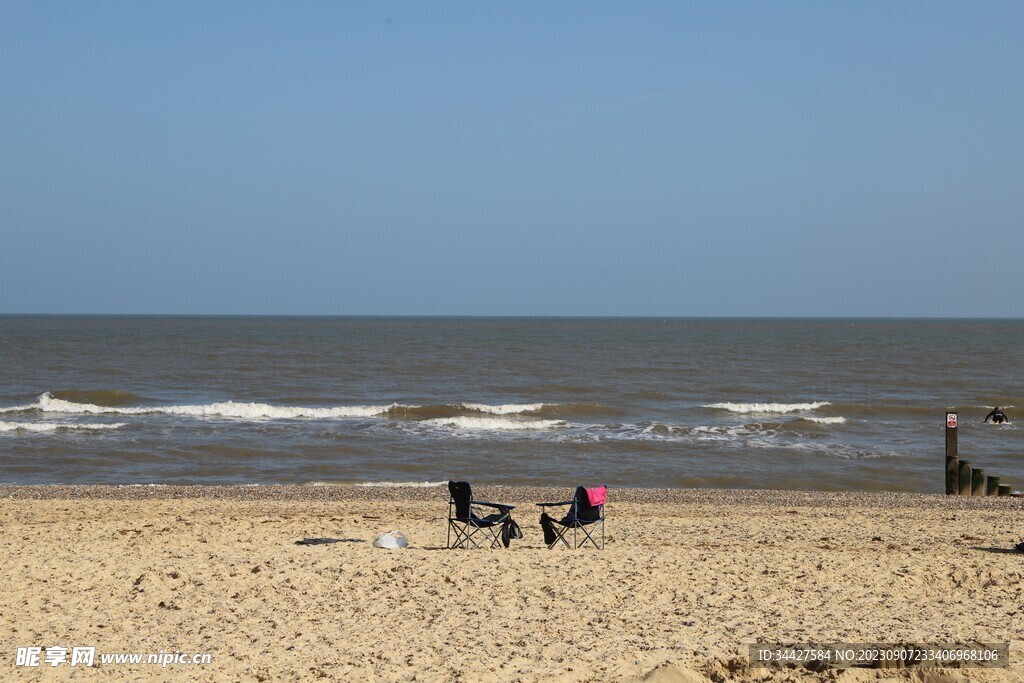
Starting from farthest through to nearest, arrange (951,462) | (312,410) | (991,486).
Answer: (312,410), (951,462), (991,486)

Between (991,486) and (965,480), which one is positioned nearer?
(991,486)

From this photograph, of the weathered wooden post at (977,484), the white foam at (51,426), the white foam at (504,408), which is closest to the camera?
the weathered wooden post at (977,484)

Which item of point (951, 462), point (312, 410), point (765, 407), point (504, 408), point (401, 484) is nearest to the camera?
point (951, 462)

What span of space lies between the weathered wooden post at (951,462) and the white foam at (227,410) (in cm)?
A: 1746

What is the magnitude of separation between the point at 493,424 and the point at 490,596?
19.4m

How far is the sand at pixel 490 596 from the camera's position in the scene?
20.4 feet

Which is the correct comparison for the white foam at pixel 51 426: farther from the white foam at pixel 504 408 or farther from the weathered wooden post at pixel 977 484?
the weathered wooden post at pixel 977 484

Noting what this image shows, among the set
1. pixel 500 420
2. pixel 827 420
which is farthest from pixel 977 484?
pixel 500 420

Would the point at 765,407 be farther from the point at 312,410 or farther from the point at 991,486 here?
the point at 991,486

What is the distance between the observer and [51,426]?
83.6 feet

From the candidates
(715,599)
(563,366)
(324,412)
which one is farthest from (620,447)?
(563,366)

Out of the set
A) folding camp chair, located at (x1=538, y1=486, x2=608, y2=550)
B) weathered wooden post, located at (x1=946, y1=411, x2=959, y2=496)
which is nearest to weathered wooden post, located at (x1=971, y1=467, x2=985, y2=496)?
weathered wooden post, located at (x1=946, y1=411, x2=959, y2=496)

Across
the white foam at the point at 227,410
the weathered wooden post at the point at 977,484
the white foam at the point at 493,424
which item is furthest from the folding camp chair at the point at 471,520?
the white foam at the point at 227,410

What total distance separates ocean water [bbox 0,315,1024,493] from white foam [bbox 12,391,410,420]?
0.12m
